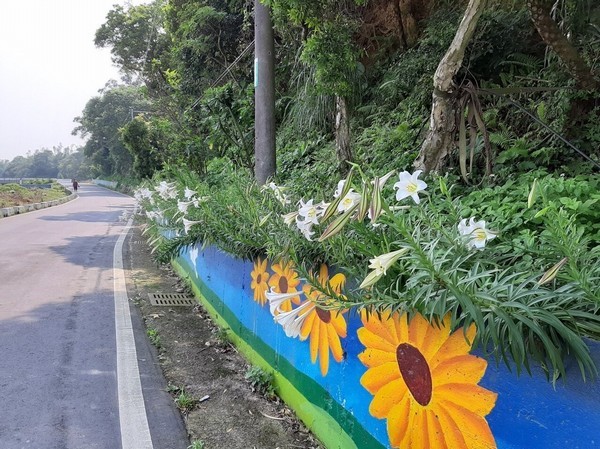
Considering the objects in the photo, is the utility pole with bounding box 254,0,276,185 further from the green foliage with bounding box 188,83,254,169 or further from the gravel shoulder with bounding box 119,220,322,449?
the green foliage with bounding box 188,83,254,169

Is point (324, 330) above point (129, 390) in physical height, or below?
above

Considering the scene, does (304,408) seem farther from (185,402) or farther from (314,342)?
(185,402)

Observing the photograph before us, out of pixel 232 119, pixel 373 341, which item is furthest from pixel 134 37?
pixel 373 341

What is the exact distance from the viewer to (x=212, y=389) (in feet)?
13.2

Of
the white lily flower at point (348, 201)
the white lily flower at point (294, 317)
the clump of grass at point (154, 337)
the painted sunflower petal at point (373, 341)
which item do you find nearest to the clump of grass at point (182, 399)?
the clump of grass at point (154, 337)

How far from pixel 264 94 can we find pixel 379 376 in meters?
3.63

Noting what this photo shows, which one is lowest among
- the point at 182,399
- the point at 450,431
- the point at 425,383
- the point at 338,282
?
the point at 182,399

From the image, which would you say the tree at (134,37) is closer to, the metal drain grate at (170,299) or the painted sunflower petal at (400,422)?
the metal drain grate at (170,299)

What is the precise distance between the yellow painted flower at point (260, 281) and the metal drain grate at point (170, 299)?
2836 mm

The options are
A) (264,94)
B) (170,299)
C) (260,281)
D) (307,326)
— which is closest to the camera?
(307,326)

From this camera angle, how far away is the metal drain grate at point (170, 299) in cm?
673

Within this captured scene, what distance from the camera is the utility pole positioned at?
5.18 metres

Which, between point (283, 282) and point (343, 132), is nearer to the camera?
point (283, 282)

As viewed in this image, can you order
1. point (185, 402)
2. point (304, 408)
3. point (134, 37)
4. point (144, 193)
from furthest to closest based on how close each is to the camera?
point (134, 37), point (144, 193), point (185, 402), point (304, 408)
